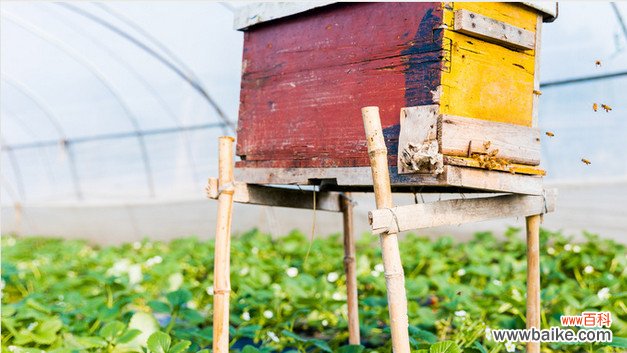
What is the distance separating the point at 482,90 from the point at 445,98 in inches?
8.3

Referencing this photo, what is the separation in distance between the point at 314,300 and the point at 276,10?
5.37ft

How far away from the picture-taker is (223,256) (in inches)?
88.4

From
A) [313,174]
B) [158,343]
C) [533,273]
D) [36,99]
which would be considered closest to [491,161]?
[313,174]

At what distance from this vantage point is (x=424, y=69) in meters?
1.96

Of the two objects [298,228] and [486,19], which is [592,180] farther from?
[486,19]

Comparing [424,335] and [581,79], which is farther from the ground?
[581,79]

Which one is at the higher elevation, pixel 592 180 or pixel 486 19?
pixel 486 19

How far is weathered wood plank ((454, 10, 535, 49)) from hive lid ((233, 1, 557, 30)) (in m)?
0.12

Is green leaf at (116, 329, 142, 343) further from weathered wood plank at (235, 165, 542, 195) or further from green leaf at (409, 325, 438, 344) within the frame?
green leaf at (409, 325, 438, 344)

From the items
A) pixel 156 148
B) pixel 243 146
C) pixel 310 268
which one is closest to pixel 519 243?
pixel 310 268

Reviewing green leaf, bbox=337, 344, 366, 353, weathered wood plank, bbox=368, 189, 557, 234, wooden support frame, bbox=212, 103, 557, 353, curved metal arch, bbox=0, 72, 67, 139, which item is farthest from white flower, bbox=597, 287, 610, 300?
curved metal arch, bbox=0, 72, 67, 139

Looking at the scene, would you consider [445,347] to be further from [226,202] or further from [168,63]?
[168,63]

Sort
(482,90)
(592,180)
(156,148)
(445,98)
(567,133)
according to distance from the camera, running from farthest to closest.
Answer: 1. (156,148)
2. (567,133)
3. (592,180)
4. (482,90)
5. (445,98)

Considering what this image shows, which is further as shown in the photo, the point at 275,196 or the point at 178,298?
the point at 178,298
